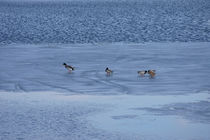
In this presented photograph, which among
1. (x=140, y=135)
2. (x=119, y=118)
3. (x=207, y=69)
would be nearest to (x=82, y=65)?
(x=207, y=69)

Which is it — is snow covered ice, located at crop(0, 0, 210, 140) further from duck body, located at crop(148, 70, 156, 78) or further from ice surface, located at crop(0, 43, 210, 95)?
duck body, located at crop(148, 70, 156, 78)

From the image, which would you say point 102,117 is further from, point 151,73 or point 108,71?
point 108,71

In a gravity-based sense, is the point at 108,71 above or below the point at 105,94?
above

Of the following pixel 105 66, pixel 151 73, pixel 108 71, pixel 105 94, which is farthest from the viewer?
pixel 105 66

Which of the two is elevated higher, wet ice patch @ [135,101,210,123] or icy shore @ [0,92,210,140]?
wet ice patch @ [135,101,210,123]

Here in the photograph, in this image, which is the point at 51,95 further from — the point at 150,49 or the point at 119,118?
the point at 150,49

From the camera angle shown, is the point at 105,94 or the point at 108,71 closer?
the point at 105,94

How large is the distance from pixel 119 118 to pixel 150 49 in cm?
1151

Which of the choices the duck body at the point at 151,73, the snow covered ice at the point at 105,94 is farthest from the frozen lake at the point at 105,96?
the duck body at the point at 151,73

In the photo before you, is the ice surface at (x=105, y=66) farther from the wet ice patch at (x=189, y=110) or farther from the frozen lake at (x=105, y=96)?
the wet ice patch at (x=189, y=110)

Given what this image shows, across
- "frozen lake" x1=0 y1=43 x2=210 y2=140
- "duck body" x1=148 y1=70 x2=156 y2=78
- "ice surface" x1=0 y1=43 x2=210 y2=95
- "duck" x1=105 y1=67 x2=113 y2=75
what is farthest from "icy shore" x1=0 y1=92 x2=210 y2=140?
"duck" x1=105 y1=67 x2=113 y2=75

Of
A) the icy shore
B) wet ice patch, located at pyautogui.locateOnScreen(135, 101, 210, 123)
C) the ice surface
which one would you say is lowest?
the icy shore

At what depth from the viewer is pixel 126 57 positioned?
19422mm

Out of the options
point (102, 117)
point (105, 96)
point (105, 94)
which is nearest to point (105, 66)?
point (105, 94)
